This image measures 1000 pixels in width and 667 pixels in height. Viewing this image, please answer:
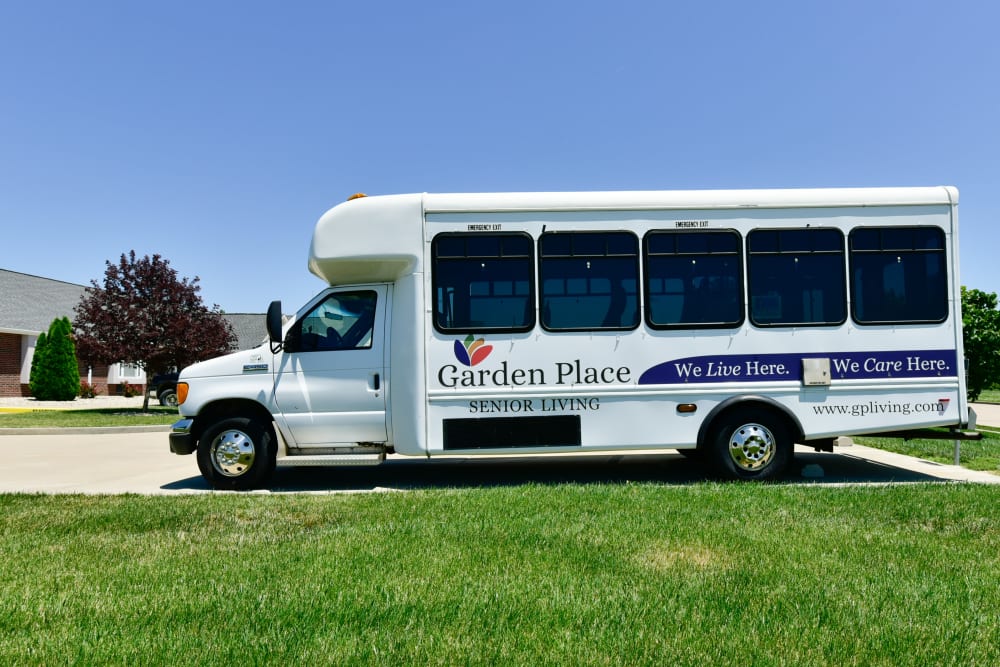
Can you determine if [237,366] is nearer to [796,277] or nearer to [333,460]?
[333,460]

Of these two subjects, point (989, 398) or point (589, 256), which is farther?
point (989, 398)

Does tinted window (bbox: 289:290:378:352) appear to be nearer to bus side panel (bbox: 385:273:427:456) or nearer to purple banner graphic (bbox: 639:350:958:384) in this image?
bus side panel (bbox: 385:273:427:456)

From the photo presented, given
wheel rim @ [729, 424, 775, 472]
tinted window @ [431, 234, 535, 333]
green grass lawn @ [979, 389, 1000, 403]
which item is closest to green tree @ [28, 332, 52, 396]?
tinted window @ [431, 234, 535, 333]

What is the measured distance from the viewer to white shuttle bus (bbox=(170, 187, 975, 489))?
25.1 feet

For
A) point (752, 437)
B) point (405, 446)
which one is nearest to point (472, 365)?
point (405, 446)

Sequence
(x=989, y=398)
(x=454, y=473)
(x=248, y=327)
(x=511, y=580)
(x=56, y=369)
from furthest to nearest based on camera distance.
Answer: (x=248, y=327) → (x=989, y=398) → (x=56, y=369) → (x=454, y=473) → (x=511, y=580)

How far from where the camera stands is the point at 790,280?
7.84 m

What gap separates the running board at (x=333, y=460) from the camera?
7630mm

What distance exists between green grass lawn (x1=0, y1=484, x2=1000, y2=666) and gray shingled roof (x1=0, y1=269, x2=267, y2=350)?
29019 millimetres

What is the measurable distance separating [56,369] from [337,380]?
28.2 metres

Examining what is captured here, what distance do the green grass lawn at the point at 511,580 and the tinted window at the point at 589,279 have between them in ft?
6.54

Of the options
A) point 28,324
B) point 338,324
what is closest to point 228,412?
point 338,324

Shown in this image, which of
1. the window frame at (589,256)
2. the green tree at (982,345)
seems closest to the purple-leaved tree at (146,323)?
the window frame at (589,256)

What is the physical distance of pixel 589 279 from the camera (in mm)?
7785
